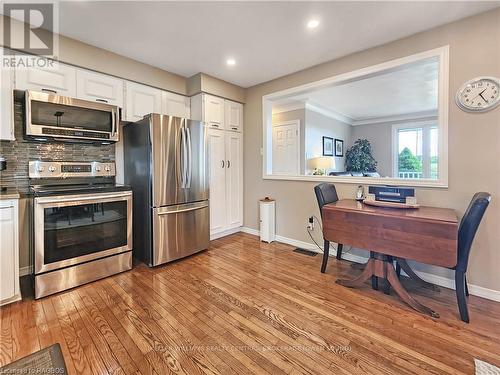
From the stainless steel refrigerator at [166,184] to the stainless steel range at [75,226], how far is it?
23 cm

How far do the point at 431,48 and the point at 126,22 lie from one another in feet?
9.59

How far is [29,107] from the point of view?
Answer: 2.15 meters

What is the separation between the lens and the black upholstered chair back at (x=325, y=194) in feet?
8.36

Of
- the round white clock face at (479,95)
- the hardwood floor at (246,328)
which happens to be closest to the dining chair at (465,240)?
the hardwood floor at (246,328)

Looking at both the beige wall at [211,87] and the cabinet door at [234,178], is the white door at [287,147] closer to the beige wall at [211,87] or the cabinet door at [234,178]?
the cabinet door at [234,178]

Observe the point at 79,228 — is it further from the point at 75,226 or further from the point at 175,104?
the point at 175,104

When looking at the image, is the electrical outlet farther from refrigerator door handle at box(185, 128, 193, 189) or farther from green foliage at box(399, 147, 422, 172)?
green foliage at box(399, 147, 422, 172)

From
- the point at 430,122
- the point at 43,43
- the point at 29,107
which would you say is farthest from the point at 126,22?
the point at 430,122

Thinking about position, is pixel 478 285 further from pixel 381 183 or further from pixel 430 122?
pixel 430 122

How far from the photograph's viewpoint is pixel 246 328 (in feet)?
5.51

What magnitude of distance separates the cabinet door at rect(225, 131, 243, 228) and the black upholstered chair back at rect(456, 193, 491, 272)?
284 centimetres

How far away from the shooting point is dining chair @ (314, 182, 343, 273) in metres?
2.54

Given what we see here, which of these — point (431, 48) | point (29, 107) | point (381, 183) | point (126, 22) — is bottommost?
point (381, 183)

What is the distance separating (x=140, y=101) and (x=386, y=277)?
337cm
